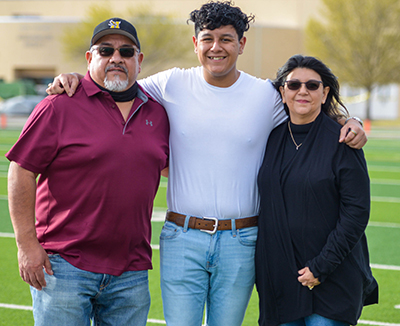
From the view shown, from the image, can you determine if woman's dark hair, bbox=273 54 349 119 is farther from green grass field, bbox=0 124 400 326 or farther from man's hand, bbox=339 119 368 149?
green grass field, bbox=0 124 400 326

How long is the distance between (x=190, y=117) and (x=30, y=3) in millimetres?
55635

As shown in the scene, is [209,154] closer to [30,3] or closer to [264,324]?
[264,324]

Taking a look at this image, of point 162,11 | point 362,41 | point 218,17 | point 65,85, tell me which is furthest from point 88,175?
point 162,11

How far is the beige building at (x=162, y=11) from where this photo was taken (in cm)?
4638

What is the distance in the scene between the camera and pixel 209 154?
3.26 meters

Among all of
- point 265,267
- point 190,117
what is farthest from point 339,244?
point 190,117

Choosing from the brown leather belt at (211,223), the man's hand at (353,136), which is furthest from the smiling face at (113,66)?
the man's hand at (353,136)

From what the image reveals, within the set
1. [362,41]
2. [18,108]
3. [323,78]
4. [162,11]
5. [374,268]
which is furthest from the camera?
[162,11]

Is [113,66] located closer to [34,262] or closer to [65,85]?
[65,85]

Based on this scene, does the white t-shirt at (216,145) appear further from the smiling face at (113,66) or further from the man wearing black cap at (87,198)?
the smiling face at (113,66)

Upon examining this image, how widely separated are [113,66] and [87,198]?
0.81 m

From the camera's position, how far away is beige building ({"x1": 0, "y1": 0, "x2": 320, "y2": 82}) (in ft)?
152

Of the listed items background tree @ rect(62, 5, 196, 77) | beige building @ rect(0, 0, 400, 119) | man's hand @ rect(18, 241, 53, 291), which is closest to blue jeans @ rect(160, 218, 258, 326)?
man's hand @ rect(18, 241, 53, 291)

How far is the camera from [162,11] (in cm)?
4838
